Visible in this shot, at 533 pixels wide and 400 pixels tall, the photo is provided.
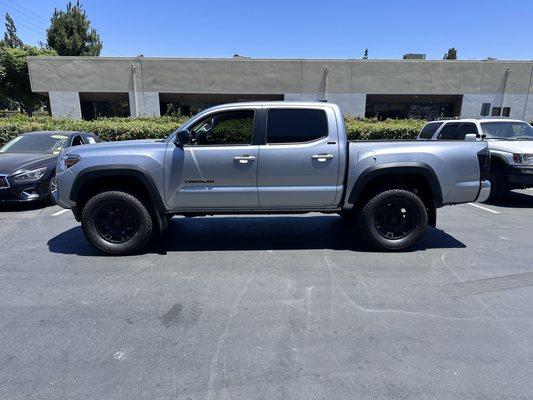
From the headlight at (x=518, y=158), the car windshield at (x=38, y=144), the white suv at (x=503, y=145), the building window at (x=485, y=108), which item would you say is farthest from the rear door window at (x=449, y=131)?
the building window at (x=485, y=108)

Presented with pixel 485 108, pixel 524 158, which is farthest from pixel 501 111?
pixel 524 158

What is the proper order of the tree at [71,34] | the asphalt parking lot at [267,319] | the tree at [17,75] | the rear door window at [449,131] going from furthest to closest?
the tree at [71,34], the tree at [17,75], the rear door window at [449,131], the asphalt parking lot at [267,319]

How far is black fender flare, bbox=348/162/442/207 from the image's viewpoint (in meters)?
4.94

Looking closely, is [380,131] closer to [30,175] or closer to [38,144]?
[38,144]

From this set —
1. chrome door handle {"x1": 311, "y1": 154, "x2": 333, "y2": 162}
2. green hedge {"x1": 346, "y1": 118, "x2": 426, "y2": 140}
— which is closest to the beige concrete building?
green hedge {"x1": 346, "y1": 118, "x2": 426, "y2": 140}

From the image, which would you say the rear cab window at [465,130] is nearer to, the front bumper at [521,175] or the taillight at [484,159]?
the front bumper at [521,175]

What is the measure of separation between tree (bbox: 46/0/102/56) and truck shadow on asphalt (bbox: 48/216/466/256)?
48.2 m

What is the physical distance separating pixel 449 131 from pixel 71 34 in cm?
5019

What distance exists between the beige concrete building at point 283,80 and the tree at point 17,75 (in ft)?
38.6

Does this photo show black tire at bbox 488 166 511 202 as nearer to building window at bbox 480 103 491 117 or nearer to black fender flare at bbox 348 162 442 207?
black fender flare at bbox 348 162 442 207

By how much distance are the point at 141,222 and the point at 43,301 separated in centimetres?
149

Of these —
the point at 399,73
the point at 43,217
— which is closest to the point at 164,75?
the point at 399,73

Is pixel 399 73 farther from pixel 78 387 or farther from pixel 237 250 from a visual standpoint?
pixel 78 387

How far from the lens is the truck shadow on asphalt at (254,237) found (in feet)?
17.9
